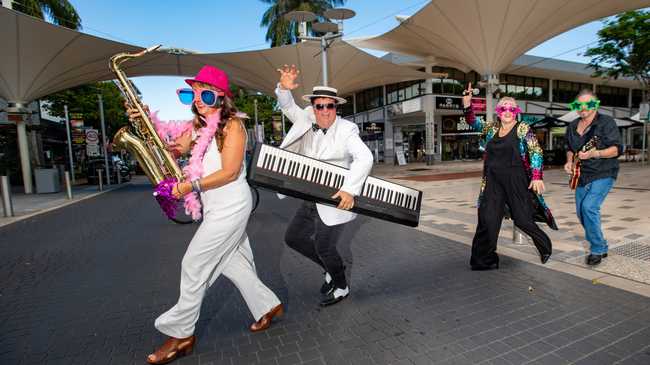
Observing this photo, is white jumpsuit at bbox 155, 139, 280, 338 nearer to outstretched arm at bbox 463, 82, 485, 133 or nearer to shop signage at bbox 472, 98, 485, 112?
outstretched arm at bbox 463, 82, 485, 133

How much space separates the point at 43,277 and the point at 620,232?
25.9 ft

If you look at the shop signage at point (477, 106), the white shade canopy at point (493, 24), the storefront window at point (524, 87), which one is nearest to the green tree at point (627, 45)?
the white shade canopy at point (493, 24)

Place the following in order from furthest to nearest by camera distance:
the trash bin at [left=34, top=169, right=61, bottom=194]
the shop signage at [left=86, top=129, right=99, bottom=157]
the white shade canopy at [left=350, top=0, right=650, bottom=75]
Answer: the shop signage at [left=86, top=129, right=99, bottom=157]
the trash bin at [left=34, top=169, right=61, bottom=194]
the white shade canopy at [left=350, top=0, right=650, bottom=75]

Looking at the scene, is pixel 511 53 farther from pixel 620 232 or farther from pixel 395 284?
pixel 395 284

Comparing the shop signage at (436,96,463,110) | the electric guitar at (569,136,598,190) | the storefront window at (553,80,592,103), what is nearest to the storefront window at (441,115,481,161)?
the shop signage at (436,96,463,110)

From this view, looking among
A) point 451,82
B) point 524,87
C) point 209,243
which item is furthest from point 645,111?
point 209,243

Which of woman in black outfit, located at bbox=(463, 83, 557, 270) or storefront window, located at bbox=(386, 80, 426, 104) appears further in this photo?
storefront window, located at bbox=(386, 80, 426, 104)

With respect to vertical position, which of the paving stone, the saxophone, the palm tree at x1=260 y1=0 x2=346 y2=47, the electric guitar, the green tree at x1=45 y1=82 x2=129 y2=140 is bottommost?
the paving stone

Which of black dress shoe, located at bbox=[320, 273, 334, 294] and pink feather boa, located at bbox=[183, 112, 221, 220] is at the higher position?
pink feather boa, located at bbox=[183, 112, 221, 220]

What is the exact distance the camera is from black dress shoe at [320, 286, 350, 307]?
126 inches

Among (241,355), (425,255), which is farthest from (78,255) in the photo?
(425,255)

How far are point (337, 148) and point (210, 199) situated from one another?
3.56 feet

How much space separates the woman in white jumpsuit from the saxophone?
0.16 m

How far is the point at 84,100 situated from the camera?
86.6ft
